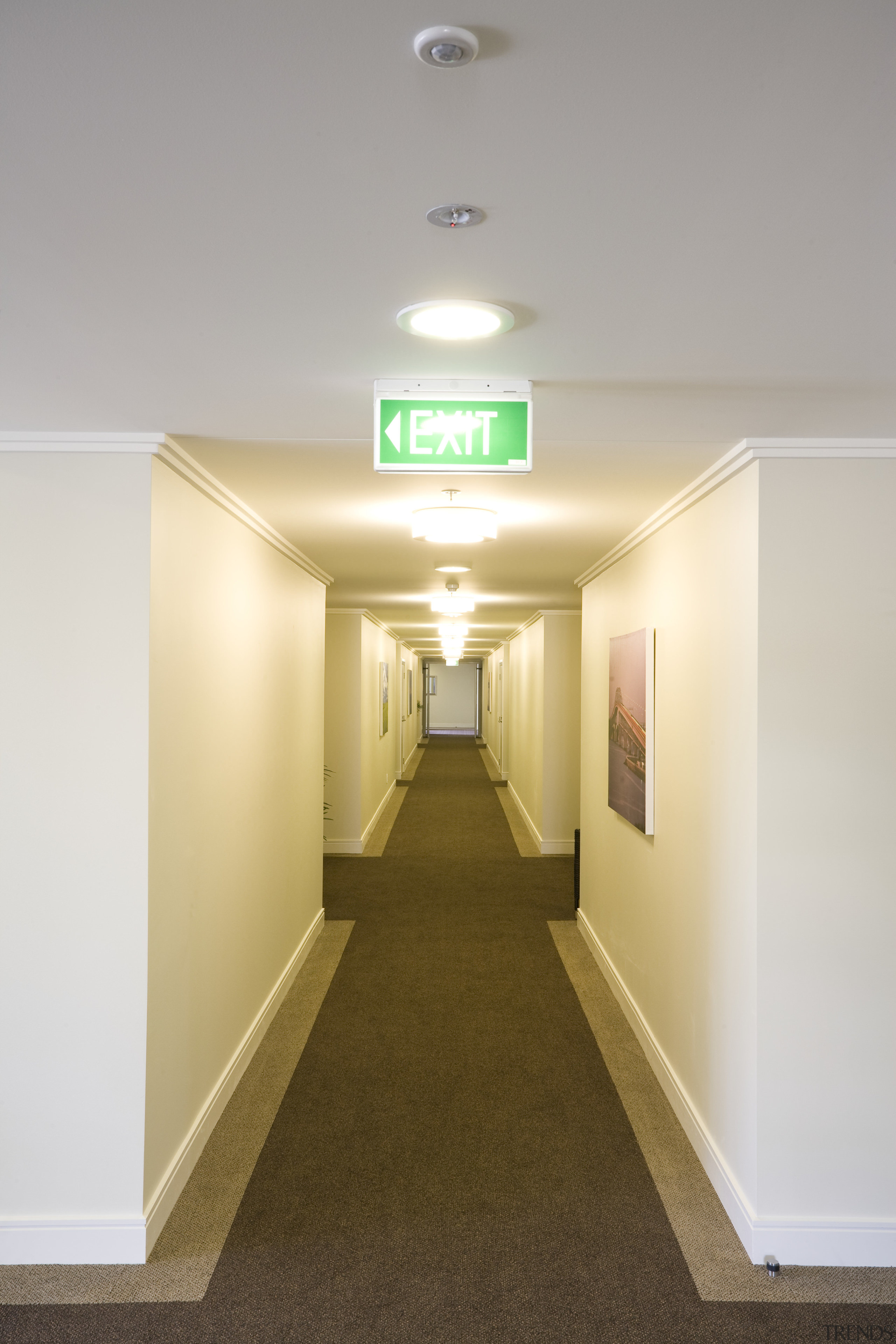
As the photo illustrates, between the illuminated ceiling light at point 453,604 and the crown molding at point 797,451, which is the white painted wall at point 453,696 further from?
the crown molding at point 797,451

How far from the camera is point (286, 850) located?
5.11m

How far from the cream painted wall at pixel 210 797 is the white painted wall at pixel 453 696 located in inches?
925

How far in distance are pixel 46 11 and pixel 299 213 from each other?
1.58ft

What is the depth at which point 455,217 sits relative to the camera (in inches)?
58.4

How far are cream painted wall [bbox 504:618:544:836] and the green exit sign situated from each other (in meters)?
6.97

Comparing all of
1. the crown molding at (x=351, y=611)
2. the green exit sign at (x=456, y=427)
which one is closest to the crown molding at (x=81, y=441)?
the green exit sign at (x=456, y=427)

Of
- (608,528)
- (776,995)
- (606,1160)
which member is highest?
(608,528)

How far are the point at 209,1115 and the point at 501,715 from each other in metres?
13.0

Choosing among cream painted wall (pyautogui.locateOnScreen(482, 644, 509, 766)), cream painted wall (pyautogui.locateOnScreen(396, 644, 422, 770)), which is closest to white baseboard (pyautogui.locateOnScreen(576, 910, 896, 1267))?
cream painted wall (pyautogui.locateOnScreen(482, 644, 509, 766))

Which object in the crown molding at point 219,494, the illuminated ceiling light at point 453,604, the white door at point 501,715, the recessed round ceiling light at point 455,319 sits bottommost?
the white door at point 501,715

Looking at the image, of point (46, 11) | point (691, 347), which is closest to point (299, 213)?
point (46, 11)

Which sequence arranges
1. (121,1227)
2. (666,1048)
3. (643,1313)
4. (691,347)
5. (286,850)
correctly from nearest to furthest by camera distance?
(691,347)
(643,1313)
(121,1227)
(666,1048)
(286,850)

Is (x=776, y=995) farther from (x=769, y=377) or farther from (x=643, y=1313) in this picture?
(x=769, y=377)

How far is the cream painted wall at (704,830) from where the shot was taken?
293 cm
